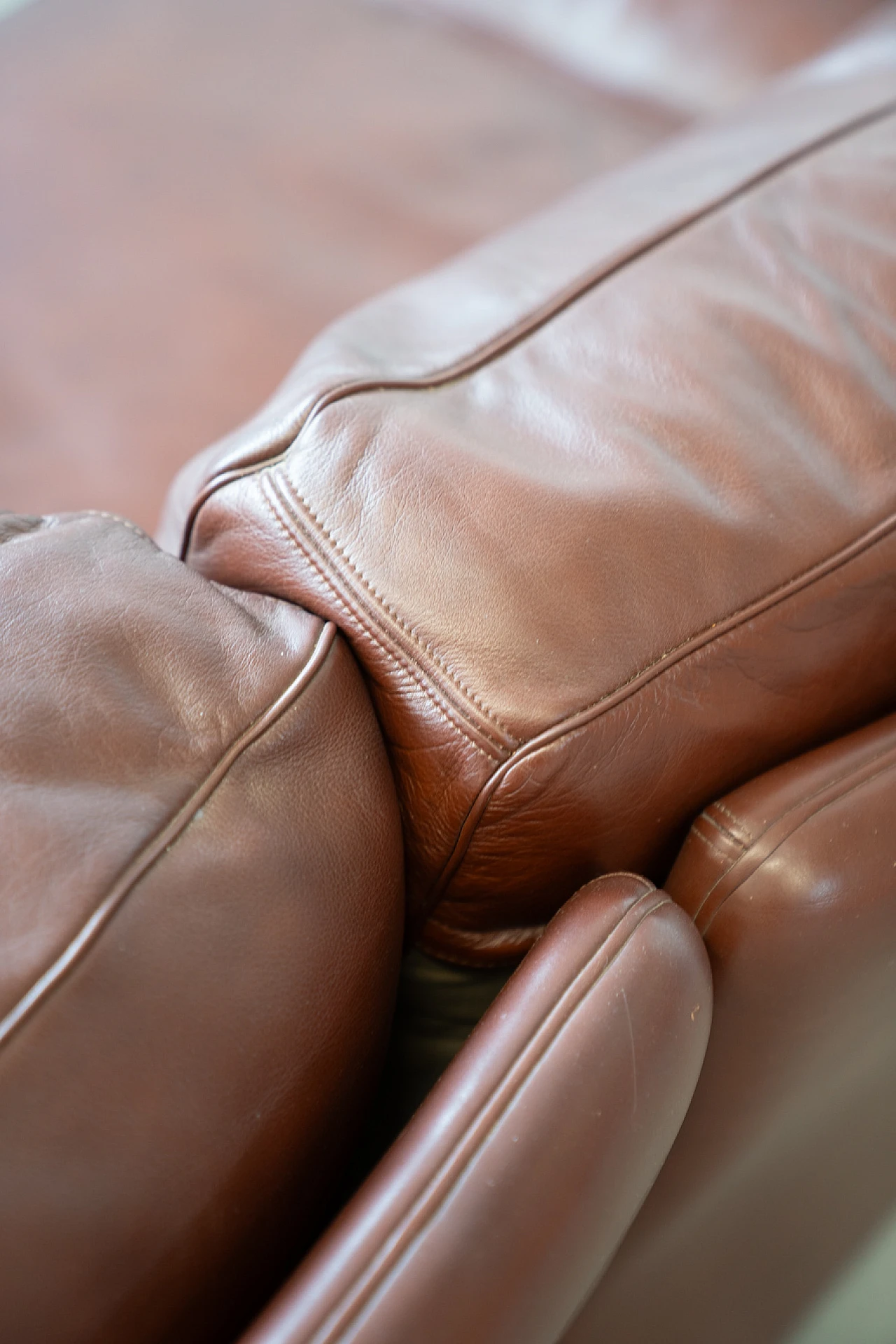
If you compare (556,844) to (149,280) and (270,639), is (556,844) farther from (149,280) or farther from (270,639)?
(149,280)

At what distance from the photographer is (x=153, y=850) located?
410 mm

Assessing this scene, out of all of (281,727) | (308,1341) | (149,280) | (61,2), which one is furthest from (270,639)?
(61,2)

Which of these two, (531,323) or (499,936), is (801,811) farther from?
(531,323)

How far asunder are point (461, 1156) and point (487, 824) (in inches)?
5.5

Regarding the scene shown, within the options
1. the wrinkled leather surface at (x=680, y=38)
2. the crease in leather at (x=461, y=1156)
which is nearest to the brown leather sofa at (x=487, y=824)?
the crease in leather at (x=461, y=1156)

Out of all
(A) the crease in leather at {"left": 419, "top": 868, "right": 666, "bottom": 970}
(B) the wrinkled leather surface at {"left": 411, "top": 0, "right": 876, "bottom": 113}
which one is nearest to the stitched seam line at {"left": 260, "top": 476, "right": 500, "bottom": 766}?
(A) the crease in leather at {"left": 419, "top": 868, "right": 666, "bottom": 970}

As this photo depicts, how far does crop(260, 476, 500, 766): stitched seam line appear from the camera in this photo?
18.8 inches

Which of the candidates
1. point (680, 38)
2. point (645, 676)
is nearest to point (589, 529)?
point (645, 676)

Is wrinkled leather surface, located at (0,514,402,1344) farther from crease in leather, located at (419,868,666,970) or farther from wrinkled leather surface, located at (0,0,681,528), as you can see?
wrinkled leather surface, located at (0,0,681,528)

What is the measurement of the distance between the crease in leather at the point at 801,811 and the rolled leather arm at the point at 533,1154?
0.08 feet

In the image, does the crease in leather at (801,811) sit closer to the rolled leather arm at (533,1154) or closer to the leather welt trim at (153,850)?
the rolled leather arm at (533,1154)

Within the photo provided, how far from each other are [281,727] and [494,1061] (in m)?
0.16

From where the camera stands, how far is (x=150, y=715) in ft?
1.44

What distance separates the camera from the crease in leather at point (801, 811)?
1.59 ft
